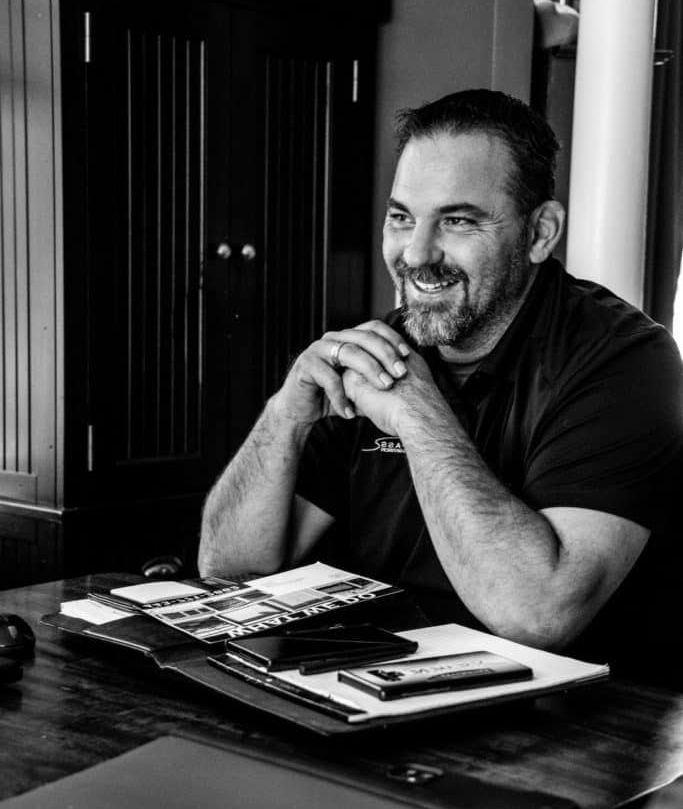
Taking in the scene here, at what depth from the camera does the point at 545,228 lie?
1.76 metres

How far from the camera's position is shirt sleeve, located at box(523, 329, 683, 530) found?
4.58ft

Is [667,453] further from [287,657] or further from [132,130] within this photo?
[132,130]

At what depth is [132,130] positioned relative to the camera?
272 cm

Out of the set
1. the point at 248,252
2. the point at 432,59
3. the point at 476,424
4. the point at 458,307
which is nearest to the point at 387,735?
the point at 476,424

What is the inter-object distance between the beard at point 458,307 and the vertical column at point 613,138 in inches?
43.7

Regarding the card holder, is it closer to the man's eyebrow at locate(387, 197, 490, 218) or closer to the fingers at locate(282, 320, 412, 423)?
the fingers at locate(282, 320, 412, 423)

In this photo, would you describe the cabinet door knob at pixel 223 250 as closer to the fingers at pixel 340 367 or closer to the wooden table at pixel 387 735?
the fingers at pixel 340 367

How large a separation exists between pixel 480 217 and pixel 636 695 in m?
0.82

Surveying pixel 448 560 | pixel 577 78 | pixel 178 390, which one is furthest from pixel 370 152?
pixel 448 560

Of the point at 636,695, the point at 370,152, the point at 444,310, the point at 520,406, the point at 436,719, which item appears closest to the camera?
the point at 436,719

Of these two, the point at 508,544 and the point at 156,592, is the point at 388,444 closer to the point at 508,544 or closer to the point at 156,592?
the point at 508,544

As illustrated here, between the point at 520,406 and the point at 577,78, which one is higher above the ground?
the point at 577,78

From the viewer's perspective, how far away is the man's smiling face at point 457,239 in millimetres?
1650

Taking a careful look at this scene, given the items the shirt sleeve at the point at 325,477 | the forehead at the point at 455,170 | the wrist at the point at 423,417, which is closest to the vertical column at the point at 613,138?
the forehead at the point at 455,170
